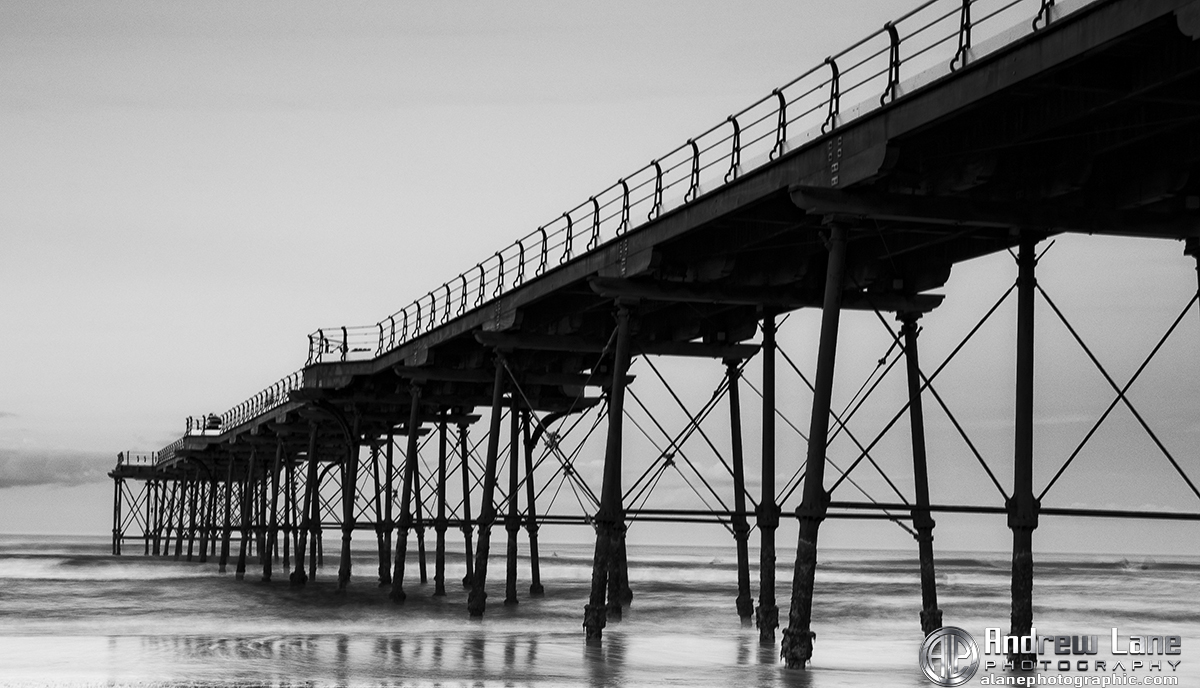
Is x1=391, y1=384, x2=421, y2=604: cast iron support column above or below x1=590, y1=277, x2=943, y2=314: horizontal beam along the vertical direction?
below

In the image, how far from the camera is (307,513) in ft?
182

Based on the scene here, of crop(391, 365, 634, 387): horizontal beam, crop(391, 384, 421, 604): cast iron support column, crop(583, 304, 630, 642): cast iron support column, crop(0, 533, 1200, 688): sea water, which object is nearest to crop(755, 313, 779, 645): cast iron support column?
crop(0, 533, 1200, 688): sea water

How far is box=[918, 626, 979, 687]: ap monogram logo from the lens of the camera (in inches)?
775

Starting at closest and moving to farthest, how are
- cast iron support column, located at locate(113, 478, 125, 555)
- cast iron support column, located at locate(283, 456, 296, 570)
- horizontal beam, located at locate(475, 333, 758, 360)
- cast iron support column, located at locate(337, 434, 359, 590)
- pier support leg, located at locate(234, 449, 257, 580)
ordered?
horizontal beam, located at locate(475, 333, 758, 360)
cast iron support column, located at locate(337, 434, 359, 590)
cast iron support column, located at locate(283, 456, 296, 570)
pier support leg, located at locate(234, 449, 257, 580)
cast iron support column, located at locate(113, 478, 125, 555)

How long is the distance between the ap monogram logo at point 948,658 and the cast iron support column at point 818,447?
2168mm

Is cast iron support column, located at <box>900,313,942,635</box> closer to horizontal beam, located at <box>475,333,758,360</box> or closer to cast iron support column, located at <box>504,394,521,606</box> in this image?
horizontal beam, located at <box>475,333,758,360</box>

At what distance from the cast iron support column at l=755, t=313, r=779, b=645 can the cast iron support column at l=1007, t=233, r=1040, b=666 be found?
250 inches

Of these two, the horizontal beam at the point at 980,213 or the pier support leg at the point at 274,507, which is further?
Answer: the pier support leg at the point at 274,507

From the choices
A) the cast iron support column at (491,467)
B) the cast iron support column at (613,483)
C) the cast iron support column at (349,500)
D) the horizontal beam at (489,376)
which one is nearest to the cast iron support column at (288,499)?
the cast iron support column at (349,500)

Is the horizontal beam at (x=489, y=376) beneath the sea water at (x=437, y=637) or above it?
above

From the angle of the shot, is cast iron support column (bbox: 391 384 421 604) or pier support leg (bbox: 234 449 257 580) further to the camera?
pier support leg (bbox: 234 449 257 580)

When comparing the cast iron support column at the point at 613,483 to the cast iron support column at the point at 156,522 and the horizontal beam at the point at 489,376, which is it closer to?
the horizontal beam at the point at 489,376

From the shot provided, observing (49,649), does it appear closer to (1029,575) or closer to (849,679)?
(849,679)

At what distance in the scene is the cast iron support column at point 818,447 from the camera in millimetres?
18234
